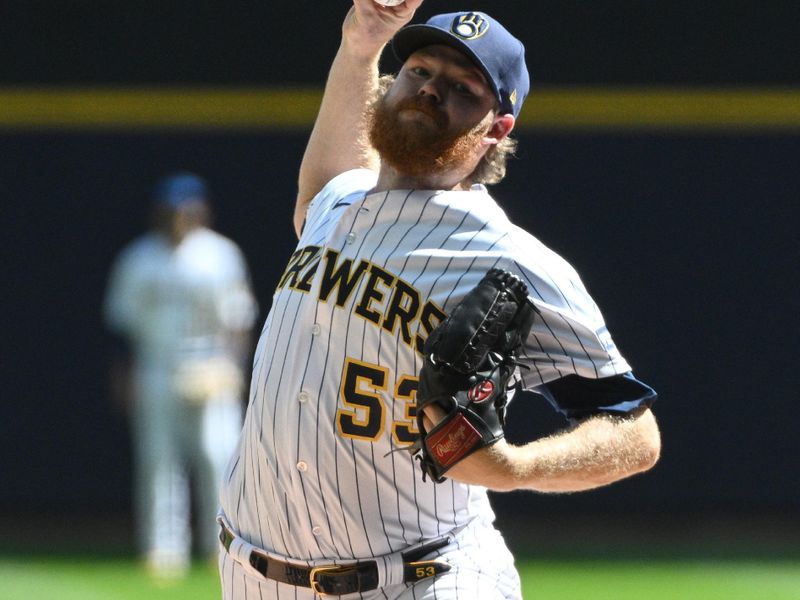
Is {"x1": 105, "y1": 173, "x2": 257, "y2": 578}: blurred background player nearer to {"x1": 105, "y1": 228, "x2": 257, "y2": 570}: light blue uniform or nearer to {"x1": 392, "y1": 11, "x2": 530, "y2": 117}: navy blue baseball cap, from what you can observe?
{"x1": 105, "y1": 228, "x2": 257, "y2": 570}: light blue uniform

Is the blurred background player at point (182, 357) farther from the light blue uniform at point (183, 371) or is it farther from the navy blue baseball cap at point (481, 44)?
the navy blue baseball cap at point (481, 44)

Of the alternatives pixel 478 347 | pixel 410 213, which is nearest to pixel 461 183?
pixel 410 213

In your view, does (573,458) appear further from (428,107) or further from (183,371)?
(183,371)

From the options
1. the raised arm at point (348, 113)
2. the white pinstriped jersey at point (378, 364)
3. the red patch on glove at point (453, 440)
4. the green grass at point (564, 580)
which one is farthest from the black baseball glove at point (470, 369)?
the green grass at point (564, 580)

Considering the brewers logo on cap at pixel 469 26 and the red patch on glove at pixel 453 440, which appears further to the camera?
the brewers logo on cap at pixel 469 26

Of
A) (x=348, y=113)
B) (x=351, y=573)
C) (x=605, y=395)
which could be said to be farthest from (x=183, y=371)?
(x=605, y=395)

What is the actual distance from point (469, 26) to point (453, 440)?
98cm

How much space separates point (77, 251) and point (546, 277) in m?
7.05

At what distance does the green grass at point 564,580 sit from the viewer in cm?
746

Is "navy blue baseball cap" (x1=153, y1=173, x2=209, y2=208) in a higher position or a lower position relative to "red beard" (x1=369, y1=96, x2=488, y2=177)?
higher

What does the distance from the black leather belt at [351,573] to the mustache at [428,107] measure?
93cm

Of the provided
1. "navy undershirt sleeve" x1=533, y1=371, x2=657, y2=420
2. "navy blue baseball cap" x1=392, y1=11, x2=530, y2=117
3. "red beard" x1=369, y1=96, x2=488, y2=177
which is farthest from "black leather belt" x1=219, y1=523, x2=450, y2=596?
"navy blue baseball cap" x1=392, y1=11, x2=530, y2=117

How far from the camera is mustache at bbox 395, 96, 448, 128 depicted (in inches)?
123

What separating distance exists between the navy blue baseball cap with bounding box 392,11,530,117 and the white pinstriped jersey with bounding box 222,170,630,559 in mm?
262
